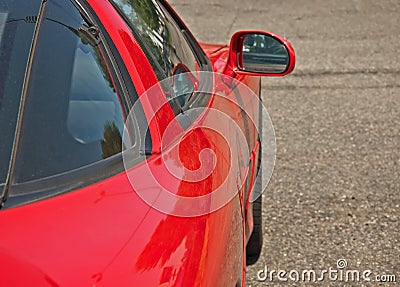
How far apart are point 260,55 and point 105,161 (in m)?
1.54

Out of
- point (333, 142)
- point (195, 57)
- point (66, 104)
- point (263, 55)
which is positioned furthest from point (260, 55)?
point (333, 142)

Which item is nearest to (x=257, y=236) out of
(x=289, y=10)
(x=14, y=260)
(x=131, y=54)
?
(x=131, y=54)

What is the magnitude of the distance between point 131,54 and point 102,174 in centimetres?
47

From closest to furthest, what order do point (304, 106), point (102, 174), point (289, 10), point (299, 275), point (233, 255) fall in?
1. point (102, 174)
2. point (233, 255)
3. point (299, 275)
4. point (304, 106)
5. point (289, 10)

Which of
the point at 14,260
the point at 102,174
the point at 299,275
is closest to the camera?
the point at 14,260

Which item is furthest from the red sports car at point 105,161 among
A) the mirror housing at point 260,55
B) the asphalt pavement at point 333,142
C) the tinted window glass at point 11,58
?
the asphalt pavement at point 333,142

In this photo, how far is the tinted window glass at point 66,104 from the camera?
5.97 feet

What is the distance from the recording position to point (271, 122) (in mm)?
5902

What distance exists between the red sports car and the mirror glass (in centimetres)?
73

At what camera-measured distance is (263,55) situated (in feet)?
10.8

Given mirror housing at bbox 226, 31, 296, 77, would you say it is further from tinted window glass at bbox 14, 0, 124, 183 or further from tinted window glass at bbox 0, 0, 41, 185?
tinted window glass at bbox 0, 0, 41, 185

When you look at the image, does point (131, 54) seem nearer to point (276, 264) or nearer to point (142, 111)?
point (142, 111)

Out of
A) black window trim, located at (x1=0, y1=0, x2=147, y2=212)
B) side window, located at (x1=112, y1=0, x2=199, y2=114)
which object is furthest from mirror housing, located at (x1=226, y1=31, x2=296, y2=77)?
black window trim, located at (x1=0, y1=0, x2=147, y2=212)

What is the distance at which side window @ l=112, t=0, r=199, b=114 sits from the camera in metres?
2.36
